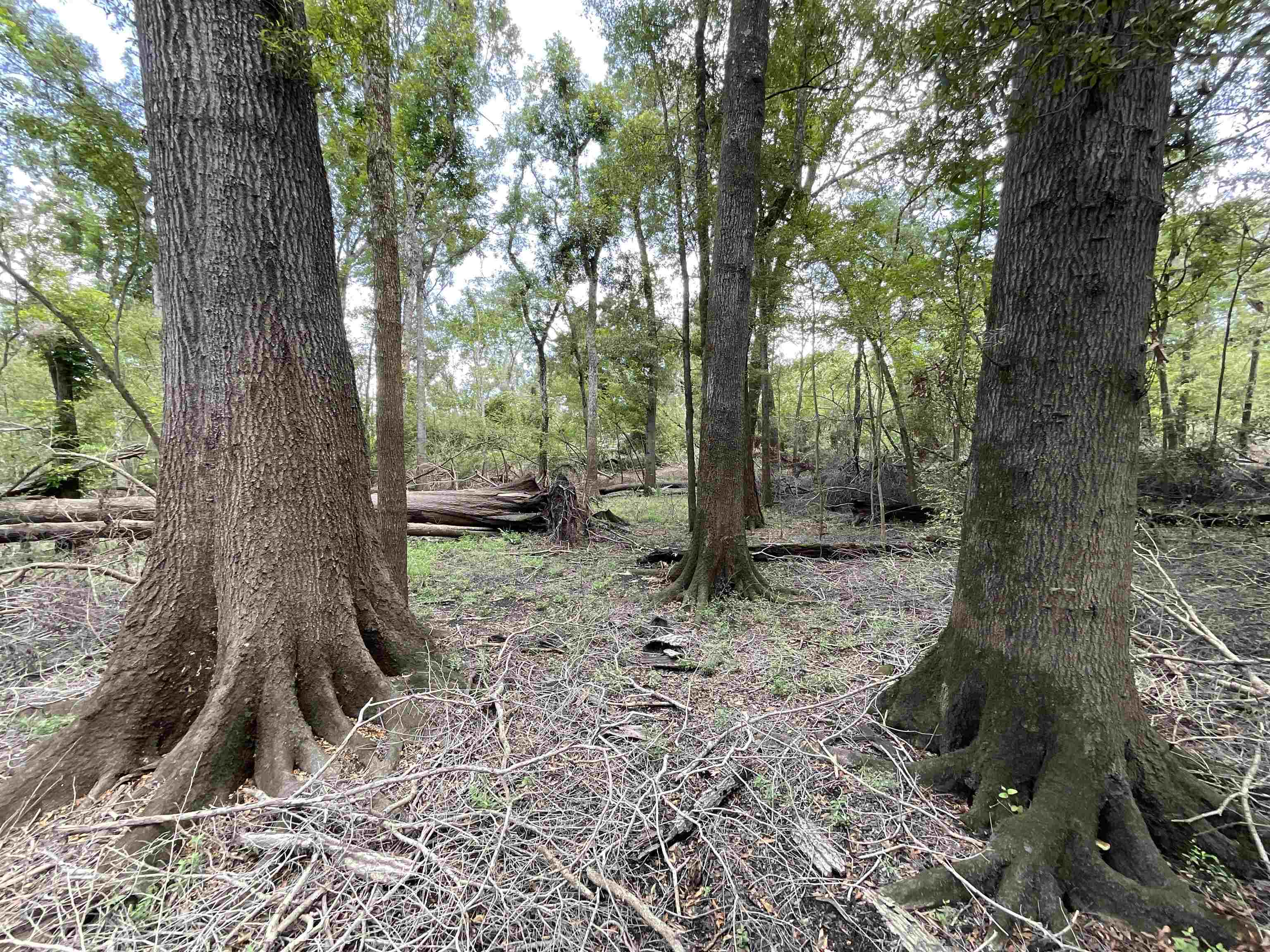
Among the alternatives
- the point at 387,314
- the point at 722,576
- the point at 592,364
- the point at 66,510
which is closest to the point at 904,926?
the point at 722,576

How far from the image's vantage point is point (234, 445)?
226 centimetres

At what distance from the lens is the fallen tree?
5.19m

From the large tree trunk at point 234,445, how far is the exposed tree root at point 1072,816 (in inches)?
103

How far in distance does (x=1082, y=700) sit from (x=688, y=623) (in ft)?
9.18

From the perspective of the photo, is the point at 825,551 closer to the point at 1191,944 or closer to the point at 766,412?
the point at 766,412

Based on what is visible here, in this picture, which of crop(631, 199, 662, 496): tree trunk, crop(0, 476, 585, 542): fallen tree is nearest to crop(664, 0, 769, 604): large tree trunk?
crop(0, 476, 585, 542): fallen tree

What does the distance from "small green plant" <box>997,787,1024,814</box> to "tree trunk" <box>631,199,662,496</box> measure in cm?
1042

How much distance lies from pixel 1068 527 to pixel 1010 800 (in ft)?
3.87

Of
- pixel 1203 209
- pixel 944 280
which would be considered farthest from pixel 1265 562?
pixel 944 280

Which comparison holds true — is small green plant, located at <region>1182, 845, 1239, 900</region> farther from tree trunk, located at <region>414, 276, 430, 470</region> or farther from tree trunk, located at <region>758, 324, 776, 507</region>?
tree trunk, located at <region>414, 276, 430, 470</region>

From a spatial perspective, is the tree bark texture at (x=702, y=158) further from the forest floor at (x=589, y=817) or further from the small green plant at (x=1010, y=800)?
the small green plant at (x=1010, y=800)

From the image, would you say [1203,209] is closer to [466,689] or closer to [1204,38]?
[1204,38]

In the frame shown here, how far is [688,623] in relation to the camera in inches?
169

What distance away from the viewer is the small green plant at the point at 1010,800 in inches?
Result: 72.6
